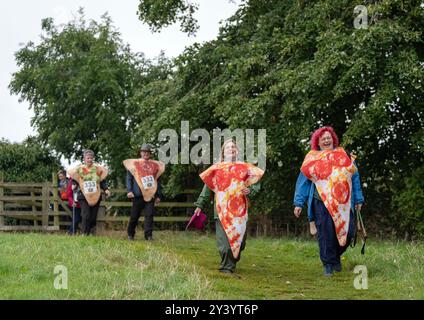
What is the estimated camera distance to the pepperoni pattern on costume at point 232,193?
35.2ft

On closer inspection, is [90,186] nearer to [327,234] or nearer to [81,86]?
[327,234]

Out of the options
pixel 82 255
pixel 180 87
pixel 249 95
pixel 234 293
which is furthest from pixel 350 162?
pixel 180 87

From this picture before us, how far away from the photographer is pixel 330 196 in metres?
10.4

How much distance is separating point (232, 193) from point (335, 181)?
1.44 metres

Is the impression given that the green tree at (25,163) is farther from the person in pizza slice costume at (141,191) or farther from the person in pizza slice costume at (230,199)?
the person in pizza slice costume at (230,199)

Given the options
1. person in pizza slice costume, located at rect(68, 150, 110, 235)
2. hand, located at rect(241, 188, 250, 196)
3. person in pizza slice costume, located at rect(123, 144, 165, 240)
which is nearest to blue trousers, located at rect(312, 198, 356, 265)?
hand, located at rect(241, 188, 250, 196)

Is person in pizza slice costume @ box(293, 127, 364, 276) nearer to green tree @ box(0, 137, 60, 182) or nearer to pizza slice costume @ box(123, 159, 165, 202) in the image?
pizza slice costume @ box(123, 159, 165, 202)

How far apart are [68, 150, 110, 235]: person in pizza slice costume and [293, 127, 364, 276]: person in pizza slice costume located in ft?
20.3

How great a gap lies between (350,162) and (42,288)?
4671 mm

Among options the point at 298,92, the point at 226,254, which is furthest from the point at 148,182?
the point at 226,254

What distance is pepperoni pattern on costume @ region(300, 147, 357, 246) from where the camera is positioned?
10391 millimetres

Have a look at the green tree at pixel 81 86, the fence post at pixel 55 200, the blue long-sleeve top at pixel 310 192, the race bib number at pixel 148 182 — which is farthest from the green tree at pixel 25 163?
the blue long-sleeve top at pixel 310 192

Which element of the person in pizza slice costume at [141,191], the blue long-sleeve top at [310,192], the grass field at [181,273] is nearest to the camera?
the grass field at [181,273]

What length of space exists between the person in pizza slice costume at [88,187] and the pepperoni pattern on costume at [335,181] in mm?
6314
